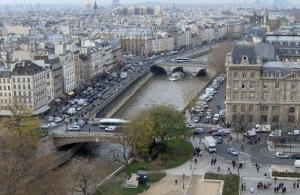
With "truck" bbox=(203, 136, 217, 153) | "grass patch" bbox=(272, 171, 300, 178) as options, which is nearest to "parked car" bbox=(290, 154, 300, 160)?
"grass patch" bbox=(272, 171, 300, 178)

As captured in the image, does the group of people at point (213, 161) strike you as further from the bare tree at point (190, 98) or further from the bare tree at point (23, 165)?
the bare tree at point (190, 98)

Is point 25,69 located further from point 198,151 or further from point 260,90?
point 260,90

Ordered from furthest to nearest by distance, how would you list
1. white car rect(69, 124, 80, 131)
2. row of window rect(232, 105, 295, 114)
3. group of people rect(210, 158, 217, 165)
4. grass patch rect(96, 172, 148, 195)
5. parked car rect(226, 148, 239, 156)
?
row of window rect(232, 105, 295, 114), white car rect(69, 124, 80, 131), parked car rect(226, 148, 239, 156), group of people rect(210, 158, 217, 165), grass patch rect(96, 172, 148, 195)

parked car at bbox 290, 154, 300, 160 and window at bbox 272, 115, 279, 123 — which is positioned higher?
window at bbox 272, 115, 279, 123

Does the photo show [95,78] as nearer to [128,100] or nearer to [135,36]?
[128,100]

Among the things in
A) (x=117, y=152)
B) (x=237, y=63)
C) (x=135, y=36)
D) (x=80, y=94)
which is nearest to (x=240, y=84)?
(x=237, y=63)

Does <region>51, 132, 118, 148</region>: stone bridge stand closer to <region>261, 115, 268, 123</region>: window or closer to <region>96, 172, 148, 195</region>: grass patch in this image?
<region>96, 172, 148, 195</region>: grass patch

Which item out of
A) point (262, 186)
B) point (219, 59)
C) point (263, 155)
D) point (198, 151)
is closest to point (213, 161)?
point (198, 151)
